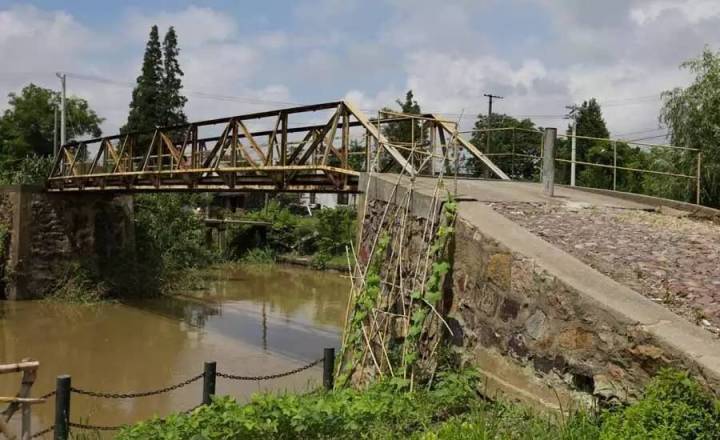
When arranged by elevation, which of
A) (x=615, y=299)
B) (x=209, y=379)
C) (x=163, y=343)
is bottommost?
(x=163, y=343)

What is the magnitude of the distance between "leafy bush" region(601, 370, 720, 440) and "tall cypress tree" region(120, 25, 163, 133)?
47.4m

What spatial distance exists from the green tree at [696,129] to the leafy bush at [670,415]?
54.6 feet

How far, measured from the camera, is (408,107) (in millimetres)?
44031

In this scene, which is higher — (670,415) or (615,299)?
(615,299)

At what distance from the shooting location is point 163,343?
15.1 m

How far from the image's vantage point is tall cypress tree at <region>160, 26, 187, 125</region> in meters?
49.0

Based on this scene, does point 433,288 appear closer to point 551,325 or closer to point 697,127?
point 551,325

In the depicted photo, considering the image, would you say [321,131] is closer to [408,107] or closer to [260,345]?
[260,345]

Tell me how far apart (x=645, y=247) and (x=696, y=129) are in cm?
1514

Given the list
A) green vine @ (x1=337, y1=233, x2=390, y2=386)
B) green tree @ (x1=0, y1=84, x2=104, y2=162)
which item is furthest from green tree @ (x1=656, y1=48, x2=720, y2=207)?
green tree @ (x1=0, y1=84, x2=104, y2=162)

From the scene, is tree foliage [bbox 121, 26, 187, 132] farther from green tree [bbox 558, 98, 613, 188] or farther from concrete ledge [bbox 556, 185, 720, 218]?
concrete ledge [bbox 556, 185, 720, 218]

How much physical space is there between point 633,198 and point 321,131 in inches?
189

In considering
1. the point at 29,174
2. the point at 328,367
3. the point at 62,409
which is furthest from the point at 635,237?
the point at 29,174

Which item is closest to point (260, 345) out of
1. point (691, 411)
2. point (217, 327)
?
point (217, 327)
